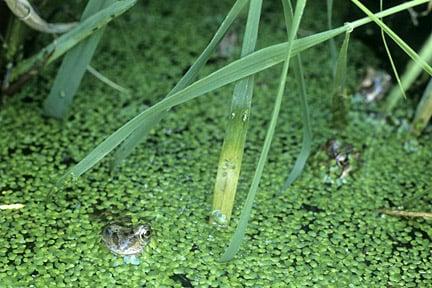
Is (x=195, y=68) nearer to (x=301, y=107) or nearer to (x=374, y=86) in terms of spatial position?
(x=301, y=107)

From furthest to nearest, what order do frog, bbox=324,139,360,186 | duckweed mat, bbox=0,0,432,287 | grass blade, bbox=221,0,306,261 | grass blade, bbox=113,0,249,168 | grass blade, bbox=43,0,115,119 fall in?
1. frog, bbox=324,139,360,186
2. grass blade, bbox=43,0,115,119
3. duckweed mat, bbox=0,0,432,287
4. grass blade, bbox=113,0,249,168
5. grass blade, bbox=221,0,306,261

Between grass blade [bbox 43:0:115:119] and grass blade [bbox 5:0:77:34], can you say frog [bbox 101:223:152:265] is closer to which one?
grass blade [bbox 43:0:115:119]

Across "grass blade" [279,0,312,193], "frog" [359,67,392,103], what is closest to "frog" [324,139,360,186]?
"grass blade" [279,0,312,193]

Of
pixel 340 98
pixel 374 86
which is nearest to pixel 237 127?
pixel 340 98

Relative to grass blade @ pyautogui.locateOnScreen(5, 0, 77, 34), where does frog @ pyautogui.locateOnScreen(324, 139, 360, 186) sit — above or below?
below

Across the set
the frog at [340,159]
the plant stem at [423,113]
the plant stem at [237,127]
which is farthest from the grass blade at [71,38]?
the plant stem at [423,113]

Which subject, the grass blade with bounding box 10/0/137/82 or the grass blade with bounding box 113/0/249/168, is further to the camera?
the grass blade with bounding box 10/0/137/82
